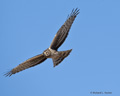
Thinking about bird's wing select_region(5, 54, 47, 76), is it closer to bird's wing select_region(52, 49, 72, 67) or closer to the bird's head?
the bird's head

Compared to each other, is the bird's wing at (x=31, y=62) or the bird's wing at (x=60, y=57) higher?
the bird's wing at (x=31, y=62)

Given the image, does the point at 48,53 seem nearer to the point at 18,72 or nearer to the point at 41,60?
the point at 41,60

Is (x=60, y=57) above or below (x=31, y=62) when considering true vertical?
below

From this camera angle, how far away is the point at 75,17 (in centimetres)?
2062

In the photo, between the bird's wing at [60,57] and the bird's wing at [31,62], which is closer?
the bird's wing at [60,57]

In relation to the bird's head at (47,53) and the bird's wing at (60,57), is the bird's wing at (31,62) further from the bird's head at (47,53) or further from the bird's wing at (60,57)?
the bird's wing at (60,57)

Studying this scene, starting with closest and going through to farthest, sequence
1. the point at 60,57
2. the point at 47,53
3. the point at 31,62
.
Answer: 1. the point at 60,57
2. the point at 47,53
3. the point at 31,62

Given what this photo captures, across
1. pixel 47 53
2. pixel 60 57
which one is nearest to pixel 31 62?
pixel 47 53

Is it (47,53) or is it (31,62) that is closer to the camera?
(47,53)

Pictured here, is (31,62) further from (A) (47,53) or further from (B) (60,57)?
(B) (60,57)

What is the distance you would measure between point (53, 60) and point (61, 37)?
1.32 meters

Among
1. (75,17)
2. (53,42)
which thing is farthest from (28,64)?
(75,17)

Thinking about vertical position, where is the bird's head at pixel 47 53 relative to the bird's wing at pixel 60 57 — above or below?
above

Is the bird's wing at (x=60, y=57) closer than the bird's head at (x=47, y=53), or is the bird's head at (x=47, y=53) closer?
the bird's wing at (x=60, y=57)
